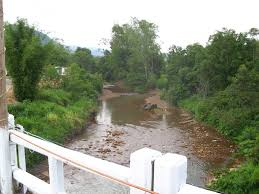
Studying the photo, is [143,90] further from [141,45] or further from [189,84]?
[189,84]

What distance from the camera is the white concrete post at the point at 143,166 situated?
183 cm

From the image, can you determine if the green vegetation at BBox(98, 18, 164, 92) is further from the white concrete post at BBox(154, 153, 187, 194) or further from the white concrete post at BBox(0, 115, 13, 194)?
the white concrete post at BBox(154, 153, 187, 194)

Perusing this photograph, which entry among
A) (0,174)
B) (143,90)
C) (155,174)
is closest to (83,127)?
(0,174)

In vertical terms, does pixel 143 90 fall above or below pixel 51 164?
below

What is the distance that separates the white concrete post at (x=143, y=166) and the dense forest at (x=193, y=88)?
7923mm

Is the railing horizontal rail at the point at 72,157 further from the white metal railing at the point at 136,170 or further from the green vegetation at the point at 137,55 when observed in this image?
the green vegetation at the point at 137,55

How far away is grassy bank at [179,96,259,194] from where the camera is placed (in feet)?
30.2

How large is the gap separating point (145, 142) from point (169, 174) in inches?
573

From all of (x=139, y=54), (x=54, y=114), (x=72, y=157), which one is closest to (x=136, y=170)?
(x=72, y=157)

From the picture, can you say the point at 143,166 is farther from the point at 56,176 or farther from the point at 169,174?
the point at 56,176

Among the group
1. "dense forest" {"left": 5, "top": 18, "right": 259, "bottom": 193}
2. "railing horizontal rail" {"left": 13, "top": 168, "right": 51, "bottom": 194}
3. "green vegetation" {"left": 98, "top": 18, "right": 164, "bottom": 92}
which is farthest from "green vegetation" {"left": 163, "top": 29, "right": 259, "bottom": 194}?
"green vegetation" {"left": 98, "top": 18, "right": 164, "bottom": 92}

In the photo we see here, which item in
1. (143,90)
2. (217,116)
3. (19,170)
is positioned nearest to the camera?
(19,170)

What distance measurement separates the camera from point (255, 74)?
1798 centimetres

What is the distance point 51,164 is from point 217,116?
1798 cm
